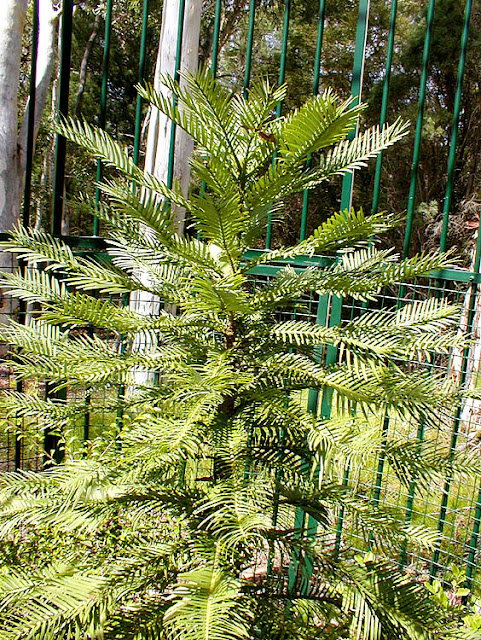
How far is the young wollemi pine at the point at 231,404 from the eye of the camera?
1.20m

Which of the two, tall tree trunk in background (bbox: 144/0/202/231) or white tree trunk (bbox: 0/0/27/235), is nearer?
tall tree trunk in background (bbox: 144/0/202/231)

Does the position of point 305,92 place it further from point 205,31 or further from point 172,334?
point 172,334

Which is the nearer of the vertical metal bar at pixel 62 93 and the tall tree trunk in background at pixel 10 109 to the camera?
the vertical metal bar at pixel 62 93

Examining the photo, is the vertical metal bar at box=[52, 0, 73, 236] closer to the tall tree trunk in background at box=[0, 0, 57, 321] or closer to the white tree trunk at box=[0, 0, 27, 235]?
the tall tree trunk in background at box=[0, 0, 57, 321]

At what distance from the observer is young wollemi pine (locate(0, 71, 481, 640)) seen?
3.93 feet

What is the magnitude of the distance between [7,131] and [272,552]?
7917mm

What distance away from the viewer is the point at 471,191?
46.8 ft

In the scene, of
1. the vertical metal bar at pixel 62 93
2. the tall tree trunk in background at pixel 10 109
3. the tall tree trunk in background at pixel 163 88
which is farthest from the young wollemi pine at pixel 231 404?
the tall tree trunk in background at pixel 10 109

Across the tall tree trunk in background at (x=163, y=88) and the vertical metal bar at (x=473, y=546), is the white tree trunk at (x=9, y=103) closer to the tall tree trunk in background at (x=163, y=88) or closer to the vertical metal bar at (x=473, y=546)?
the tall tree trunk in background at (x=163, y=88)

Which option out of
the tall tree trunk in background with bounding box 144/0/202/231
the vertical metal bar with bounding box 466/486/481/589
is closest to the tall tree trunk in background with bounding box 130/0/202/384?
the tall tree trunk in background with bounding box 144/0/202/231

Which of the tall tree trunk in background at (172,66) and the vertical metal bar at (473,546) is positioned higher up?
the tall tree trunk in background at (172,66)

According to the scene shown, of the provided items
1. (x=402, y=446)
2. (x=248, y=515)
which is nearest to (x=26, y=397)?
(x=248, y=515)

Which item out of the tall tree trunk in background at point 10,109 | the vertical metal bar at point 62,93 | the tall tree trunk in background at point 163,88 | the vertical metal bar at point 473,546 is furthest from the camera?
the tall tree trunk in background at point 10,109

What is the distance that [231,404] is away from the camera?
4.41 feet
